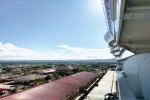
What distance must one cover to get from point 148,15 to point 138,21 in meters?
1.51

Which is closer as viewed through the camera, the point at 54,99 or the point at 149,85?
the point at 149,85

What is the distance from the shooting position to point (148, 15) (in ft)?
27.9

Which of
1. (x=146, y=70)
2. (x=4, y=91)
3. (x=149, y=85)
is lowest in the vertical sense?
(x=4, y=91)

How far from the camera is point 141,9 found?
7.90m

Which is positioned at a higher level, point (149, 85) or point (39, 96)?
point (149, 85)

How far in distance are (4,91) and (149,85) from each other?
94.3ft

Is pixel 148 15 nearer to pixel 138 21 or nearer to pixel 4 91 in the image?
pixel 138 21

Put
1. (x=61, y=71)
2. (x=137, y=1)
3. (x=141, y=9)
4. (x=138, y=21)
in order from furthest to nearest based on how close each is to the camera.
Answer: (x=61, y=71), (x=138, y=21), (x=141, y=9), (x=137, y=1)

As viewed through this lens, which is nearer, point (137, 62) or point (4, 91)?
point (137, 62)

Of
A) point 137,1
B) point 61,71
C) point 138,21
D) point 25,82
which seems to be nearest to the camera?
point 137,1

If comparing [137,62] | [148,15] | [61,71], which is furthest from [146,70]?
[61,71]

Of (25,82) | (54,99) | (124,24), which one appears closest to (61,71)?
(25,82)

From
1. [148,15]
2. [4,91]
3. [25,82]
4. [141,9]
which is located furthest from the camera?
[25,82]

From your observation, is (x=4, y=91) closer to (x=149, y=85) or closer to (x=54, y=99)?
(x=54, y=99)
